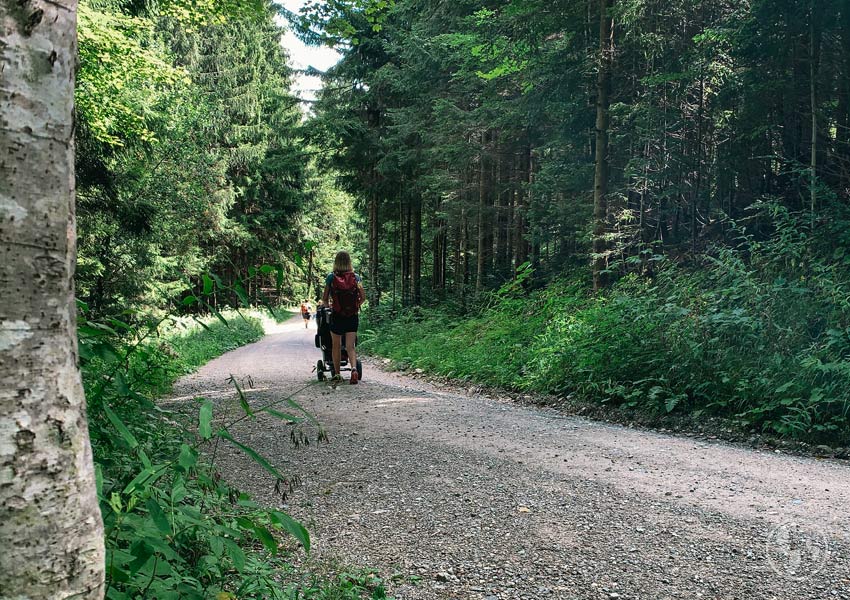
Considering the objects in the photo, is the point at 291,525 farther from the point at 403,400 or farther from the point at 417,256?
the point at 417,256

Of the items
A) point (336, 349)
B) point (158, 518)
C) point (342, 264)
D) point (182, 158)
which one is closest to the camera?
point (158, 518)

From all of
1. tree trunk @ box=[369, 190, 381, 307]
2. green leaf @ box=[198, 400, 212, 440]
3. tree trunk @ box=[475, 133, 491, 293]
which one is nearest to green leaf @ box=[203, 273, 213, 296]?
green leaf @ box=[198, 400, 212, 440]

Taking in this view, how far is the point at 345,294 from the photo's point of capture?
9203 millimetres

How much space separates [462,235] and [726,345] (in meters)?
14.4

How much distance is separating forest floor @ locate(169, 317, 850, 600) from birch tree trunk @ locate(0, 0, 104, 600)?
6.26 ft

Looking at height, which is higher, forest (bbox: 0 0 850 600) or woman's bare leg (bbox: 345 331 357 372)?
forest (bbox: 0 0 850 600)

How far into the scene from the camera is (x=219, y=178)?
27.8 m

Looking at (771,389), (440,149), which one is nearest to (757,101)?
(771,389)

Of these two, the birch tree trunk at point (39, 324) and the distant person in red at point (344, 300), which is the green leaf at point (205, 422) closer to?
the birch tree trunk at point (39, 324)

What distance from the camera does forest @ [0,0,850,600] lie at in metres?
1.39

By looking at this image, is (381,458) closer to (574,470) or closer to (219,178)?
(574,470)

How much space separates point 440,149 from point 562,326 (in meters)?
8.24

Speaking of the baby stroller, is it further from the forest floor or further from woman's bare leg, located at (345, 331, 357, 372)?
the forest floor

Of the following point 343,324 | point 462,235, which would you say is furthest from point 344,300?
point 462,235
